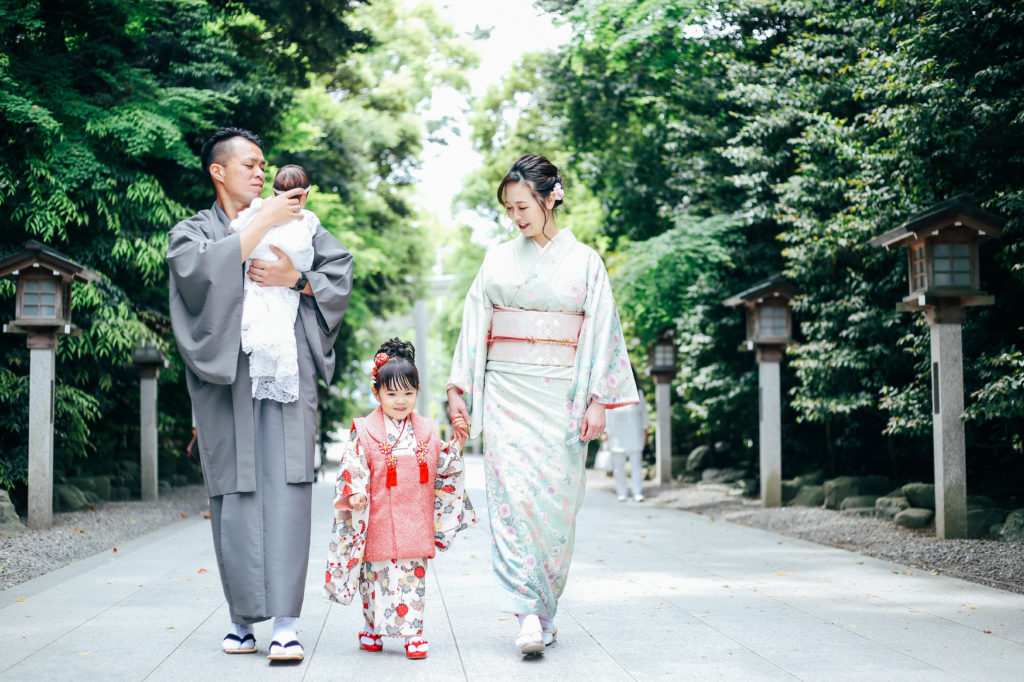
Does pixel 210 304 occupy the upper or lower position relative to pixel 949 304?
lower

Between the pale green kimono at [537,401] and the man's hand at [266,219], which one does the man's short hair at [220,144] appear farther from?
the pale green kimono at [537,401]

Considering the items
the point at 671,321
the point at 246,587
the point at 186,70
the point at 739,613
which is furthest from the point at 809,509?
the point at 186,70

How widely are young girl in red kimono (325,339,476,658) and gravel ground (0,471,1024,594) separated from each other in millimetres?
3230

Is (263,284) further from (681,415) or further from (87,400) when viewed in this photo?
(681,415)

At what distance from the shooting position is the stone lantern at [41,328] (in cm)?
920

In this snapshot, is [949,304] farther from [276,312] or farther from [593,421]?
[276,312]

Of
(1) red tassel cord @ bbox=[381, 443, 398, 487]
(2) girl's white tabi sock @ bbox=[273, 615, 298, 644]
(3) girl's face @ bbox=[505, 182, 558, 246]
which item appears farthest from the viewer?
(3) girl's face @ bbox=[505, 182, 558, 246]

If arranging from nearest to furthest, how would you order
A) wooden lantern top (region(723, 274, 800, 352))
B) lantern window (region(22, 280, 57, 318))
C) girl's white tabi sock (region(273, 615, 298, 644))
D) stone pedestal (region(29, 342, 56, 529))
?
girl's white tabi sock (region(273, 615, 298, 644))
stone pedestal (region(29, 342, 56, 529))
lantern window (region(22, 280, 57, 318))
wooden lantern top (region(723, 274, 800, 352))

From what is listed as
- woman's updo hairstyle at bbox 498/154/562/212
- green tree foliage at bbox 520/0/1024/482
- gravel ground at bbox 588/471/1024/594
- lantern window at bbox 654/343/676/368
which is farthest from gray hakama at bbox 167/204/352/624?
lantern window at bbox 654/343/676/368

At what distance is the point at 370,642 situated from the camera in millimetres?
4320

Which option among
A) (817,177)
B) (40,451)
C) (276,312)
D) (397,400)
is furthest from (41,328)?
(817,177)

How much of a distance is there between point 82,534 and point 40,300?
87.0 inches

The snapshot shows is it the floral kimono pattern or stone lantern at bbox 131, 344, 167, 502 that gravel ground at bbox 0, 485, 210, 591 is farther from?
the floral kimono pattern

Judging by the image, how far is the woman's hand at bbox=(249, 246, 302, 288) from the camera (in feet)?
14.1
